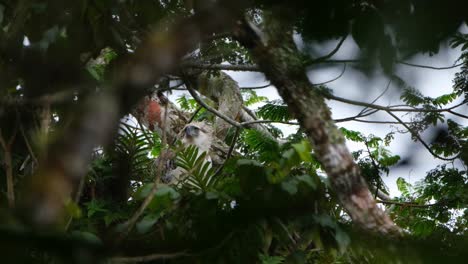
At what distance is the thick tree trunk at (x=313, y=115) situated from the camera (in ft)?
2.27

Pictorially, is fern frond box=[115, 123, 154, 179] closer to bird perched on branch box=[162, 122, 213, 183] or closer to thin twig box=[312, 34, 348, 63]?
bird perched on branch box=[162, 122, 213, 183]

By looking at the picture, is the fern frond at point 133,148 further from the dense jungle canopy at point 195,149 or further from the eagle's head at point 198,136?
the eagle's head at point 198,136

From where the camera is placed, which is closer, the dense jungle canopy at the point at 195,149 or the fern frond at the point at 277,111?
the dense jungle canopy at the point at 195,149

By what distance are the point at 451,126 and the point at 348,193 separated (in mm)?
1004

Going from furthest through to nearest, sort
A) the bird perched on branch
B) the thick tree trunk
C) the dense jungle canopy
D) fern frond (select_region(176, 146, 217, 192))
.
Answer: the bird perched on branch
fern frond (select_region(176, 146, 217, 192))
the thick tree trunk
the dense jungle canopy

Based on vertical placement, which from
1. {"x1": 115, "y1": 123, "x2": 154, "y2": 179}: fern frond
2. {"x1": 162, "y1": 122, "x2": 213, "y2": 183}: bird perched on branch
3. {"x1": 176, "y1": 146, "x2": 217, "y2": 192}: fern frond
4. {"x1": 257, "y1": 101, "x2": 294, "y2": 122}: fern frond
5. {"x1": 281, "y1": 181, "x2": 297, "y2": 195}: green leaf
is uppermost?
{"x1": 257, "y1": 101, "x2": 294, "y2": 122}: fern frond

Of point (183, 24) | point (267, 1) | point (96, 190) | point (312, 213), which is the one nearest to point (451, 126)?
point (312, 213)

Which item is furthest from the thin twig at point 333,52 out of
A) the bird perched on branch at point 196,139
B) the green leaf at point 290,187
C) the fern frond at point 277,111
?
the bird perched on branch at point 196,139

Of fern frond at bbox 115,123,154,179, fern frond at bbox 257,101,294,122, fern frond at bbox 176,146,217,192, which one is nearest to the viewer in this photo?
fern frond at bbox 176,146,217,192

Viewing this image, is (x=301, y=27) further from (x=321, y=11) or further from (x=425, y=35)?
(x=425, y=35)

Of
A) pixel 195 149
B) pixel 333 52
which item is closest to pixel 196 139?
pixel 195 149

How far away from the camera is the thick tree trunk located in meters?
0.69

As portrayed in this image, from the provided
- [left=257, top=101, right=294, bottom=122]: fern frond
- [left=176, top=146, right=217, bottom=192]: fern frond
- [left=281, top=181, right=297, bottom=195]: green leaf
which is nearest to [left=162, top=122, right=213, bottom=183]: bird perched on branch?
[left=257, top=101, right=294, bottom=122]: fern frond

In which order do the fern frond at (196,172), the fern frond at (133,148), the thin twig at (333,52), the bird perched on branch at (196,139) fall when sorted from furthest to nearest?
the bird perched on branch at (196,139) < the fern frond at (133,148) < the fern frond at (196,172) < the thin twig at (333,52)
